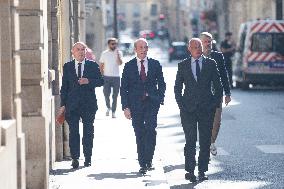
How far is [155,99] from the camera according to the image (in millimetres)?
13367

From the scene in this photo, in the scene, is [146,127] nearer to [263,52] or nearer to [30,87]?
[30,87]

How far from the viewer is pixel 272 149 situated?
16344mm

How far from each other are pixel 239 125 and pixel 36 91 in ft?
34.6

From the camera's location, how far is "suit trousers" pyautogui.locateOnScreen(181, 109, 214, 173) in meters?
12.5

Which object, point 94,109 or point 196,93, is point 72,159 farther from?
point 196,93

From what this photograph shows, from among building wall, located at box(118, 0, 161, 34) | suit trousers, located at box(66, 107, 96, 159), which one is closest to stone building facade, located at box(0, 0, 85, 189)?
suit trousers, located at box(66, 107, 96, 159)

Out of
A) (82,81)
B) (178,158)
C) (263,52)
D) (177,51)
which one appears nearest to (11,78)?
(82,81)

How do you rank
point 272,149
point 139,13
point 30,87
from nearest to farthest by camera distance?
1. point 30,87
2. point 272,149
3. point 139,13

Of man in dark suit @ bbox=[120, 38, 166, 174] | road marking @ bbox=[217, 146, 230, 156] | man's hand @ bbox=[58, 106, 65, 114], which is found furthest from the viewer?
road marking @ bbox=[217, 146, 230, 156]

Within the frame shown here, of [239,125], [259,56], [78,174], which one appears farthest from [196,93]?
[259,56]

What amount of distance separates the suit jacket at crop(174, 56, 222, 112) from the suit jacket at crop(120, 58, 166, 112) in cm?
77

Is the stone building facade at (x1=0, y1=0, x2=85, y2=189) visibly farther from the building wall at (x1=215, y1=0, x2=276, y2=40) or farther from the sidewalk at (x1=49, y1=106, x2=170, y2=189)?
the building wall at (x1=215, y1=0, x2=276, y2=40)

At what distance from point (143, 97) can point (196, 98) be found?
1.08 m

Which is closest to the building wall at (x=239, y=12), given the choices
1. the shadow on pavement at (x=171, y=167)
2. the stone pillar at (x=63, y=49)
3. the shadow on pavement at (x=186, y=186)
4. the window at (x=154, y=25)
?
the stone pillar at (x=63, y=49)
